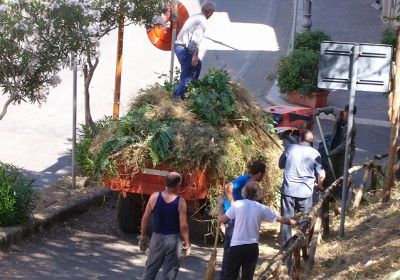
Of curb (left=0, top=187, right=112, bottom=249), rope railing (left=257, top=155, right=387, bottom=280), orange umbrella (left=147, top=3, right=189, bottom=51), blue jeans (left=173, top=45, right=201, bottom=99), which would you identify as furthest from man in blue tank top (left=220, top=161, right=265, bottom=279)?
orange umbrella (left=147, top=3, right=189, bottom=51)

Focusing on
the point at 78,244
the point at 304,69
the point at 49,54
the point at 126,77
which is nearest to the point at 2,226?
the point at 78,244

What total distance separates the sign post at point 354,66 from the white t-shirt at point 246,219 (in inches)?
100

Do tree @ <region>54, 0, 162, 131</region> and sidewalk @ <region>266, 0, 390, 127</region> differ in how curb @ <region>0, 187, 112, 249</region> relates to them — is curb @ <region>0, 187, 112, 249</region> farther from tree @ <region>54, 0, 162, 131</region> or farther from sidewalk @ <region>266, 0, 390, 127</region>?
sidewalk @ <region>266, 0, 390, 127</region>

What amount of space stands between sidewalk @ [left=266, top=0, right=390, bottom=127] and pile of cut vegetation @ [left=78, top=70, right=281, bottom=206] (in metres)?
A: 7.85

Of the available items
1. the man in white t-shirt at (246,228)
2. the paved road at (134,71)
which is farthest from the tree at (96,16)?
the man in white t-shirt at (246,228)

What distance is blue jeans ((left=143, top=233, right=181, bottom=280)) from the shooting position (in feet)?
27.1

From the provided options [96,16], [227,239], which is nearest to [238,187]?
[227,239]

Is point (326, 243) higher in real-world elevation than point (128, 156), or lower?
lower

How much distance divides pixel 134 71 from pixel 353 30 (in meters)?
9.64

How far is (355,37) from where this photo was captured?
28984 millimetres

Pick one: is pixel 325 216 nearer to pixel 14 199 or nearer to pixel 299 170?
pixel 299 170

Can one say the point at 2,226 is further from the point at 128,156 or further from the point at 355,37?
the point at 355,37

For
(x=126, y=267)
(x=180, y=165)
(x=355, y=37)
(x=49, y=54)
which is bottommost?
(x=126, y=267)

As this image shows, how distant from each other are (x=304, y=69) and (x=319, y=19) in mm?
11228
